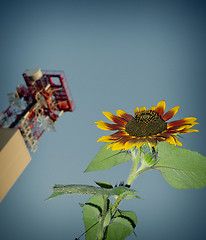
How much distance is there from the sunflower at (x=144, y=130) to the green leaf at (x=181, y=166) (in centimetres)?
2

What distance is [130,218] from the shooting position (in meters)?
0.51

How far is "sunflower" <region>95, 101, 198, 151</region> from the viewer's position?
18.0 inches

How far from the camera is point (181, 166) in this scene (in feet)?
1.49

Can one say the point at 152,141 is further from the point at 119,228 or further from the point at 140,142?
the point at 119,228

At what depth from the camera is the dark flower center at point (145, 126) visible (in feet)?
1.65

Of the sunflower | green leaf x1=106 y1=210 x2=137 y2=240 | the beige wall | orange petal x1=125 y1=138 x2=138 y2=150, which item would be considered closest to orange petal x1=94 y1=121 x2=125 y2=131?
the sunflower

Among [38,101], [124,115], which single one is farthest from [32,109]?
[124,115]

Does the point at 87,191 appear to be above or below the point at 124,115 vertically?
below

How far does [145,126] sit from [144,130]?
0.5 inches

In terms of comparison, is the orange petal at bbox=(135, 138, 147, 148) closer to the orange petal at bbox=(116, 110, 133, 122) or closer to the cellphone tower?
the orange petal at bbox=(116, 110, 133, 122)

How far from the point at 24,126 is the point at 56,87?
177 centimetres

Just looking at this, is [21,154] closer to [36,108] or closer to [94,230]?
[36,108]

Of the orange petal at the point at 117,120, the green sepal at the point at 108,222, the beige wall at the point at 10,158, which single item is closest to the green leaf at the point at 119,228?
the green sepal at the point at 108,222

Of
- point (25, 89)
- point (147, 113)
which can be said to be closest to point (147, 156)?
point (147, 113)
